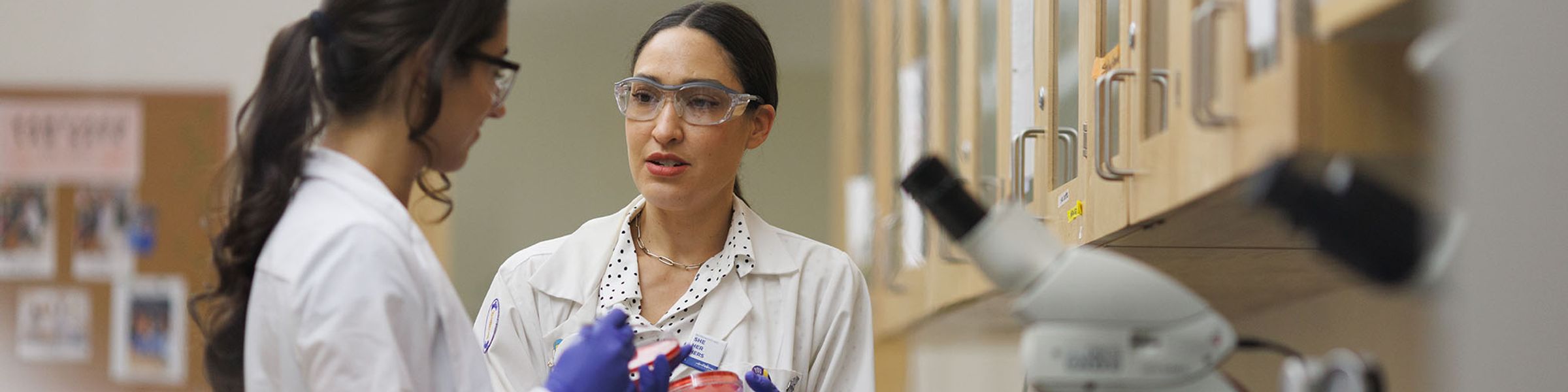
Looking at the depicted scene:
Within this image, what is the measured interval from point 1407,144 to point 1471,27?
5.7 inches

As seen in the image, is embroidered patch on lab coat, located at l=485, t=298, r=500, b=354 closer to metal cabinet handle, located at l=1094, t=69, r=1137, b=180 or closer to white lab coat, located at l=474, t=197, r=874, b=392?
white lab coat, located at l=474, t=197, r=874, b=392

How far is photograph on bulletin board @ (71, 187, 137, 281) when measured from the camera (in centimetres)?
315

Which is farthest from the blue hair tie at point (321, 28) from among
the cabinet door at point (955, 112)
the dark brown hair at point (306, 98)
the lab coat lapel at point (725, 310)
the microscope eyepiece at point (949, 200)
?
the cabinet door at point (955, 112)

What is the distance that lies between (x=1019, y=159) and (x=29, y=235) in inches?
94.7

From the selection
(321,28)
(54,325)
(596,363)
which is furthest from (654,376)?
(54,325)

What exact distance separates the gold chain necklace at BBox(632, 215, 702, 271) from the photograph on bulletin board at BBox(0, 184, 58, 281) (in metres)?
1.95

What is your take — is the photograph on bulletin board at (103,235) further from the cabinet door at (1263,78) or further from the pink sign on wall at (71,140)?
the cabinet door at (1263,78)

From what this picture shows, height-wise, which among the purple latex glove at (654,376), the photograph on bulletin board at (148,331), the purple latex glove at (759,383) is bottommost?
the photograph on bulletin board at (148,331)

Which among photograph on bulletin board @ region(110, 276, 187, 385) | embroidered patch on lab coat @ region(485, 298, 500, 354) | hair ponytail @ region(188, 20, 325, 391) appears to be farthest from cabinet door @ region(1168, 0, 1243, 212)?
photograph on bulletin board @ region(110, 276, 187, 385)

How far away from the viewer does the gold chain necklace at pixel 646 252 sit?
1.82 m

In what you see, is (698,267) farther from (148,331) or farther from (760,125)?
(148,331)

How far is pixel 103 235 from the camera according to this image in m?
3.16

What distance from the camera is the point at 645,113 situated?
1.73 m

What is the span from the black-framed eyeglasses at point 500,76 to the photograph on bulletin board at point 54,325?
2.36 metres
